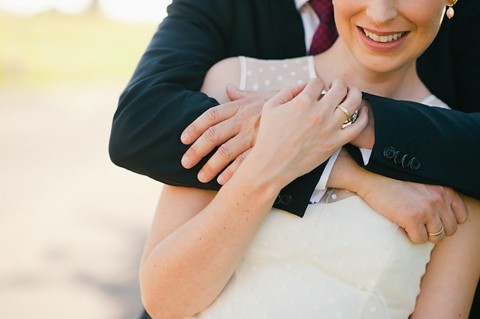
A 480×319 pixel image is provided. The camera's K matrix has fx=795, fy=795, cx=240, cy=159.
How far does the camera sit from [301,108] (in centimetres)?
193

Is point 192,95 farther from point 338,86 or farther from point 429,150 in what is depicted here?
point 429,150

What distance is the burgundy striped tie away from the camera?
95.0 inches

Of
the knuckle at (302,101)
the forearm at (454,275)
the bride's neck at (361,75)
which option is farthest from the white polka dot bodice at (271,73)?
the forearm at (454,275)

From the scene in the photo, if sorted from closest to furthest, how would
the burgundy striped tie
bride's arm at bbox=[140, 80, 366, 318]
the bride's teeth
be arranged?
bride's arm at bbox=[140, 80, 366, 318] < the bride's teeth < the burgundy striped tie

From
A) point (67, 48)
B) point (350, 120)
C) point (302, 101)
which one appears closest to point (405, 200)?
point (350, 120)

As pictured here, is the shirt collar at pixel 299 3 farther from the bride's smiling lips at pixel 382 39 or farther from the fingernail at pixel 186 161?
the fingernail at pixel 186 161

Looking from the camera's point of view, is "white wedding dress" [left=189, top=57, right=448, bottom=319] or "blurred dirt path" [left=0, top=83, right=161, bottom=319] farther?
"blurred dirt path" [left=0, top=83, right=161, bottom=319]

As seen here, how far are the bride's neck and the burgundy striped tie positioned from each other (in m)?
0.06

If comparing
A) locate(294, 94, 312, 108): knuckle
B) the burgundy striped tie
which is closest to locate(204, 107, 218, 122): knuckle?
locate(294, 94, 312, 108): knuckle

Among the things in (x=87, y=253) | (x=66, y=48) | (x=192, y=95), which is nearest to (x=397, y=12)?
(x=192, y=95)

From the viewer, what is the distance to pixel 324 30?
242 centimetres

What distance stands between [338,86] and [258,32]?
51cm

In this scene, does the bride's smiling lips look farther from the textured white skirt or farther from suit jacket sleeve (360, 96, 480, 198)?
the textured white skirt

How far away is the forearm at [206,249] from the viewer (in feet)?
6.25
